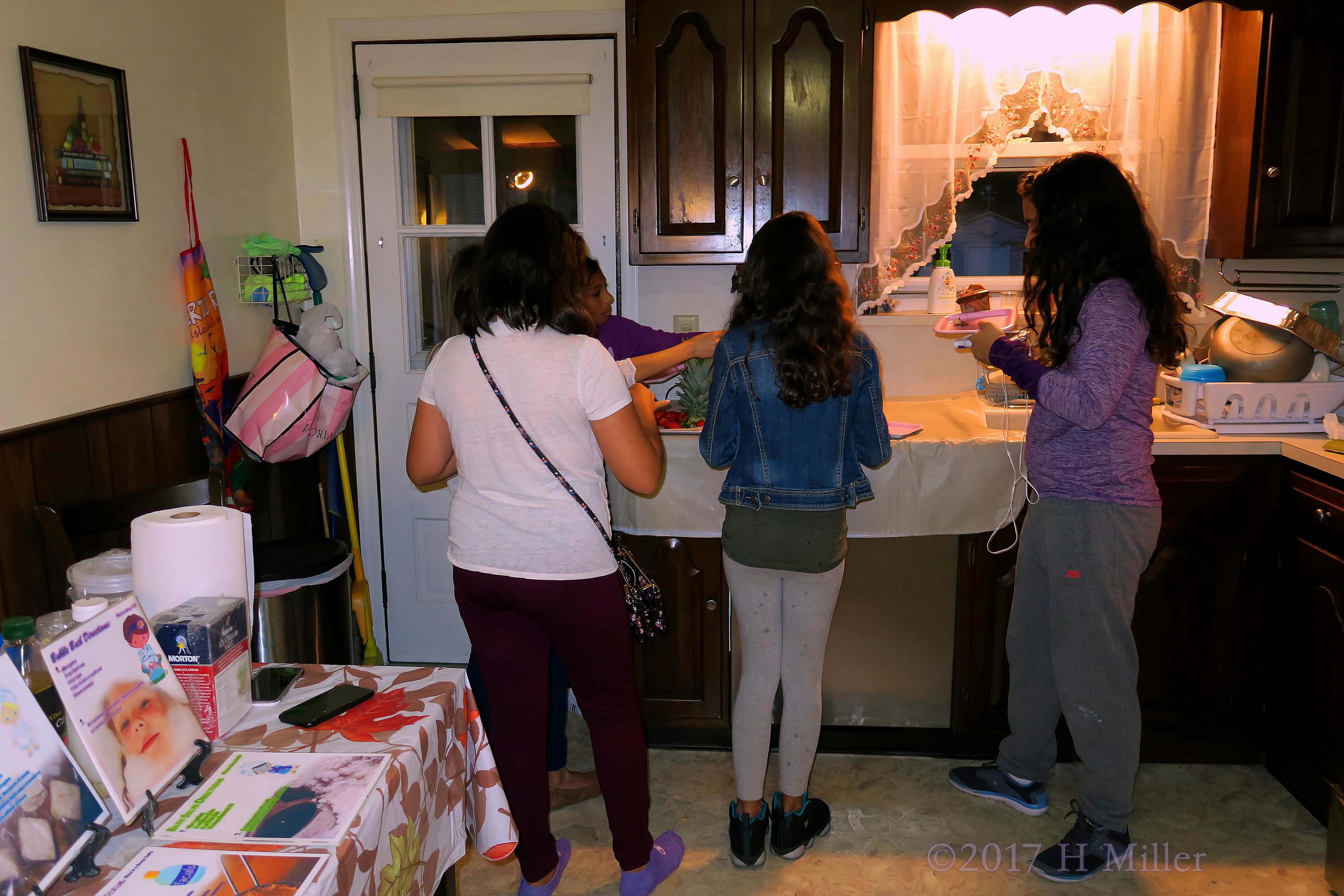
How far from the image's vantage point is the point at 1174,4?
258cm

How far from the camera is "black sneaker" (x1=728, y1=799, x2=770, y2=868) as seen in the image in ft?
7.27

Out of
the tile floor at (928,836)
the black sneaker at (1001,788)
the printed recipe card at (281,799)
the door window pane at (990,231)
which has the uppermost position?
the door window pane at (990,231)

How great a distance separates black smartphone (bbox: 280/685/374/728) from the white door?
74.4 inches

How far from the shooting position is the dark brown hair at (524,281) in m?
→ 1.64

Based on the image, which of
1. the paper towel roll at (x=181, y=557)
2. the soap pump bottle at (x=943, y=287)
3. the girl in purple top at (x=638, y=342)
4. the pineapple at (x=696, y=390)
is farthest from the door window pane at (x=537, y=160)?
the paper towel roll at (x=181, y=557)

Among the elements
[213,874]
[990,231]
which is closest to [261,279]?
[213,874]

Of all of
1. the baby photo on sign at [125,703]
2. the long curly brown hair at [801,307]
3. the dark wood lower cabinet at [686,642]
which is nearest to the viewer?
the baby photo on sign at [125,703]

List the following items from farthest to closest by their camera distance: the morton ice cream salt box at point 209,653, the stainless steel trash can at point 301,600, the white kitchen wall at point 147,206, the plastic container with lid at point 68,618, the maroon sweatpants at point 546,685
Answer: the stainless steel trash can at point 301,600 → the white kitchen wall at point 147,206 → the maroon sweatpants at point 546,685 → the morton ice cream salt box at point 209,653 → the plastic container with lid at point 68,618

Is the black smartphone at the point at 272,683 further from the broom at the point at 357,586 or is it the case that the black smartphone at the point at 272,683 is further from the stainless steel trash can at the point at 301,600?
the broom at the point at 357,586

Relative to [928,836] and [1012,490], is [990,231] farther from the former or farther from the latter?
[928,836]

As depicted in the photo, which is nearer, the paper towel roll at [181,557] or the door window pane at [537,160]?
the paper towel roll at [181,557]

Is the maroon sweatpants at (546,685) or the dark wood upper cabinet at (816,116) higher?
the dark wood upper cabinet at (816,116)

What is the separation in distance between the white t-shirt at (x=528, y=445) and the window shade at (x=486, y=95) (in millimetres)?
1571

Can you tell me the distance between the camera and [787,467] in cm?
197
